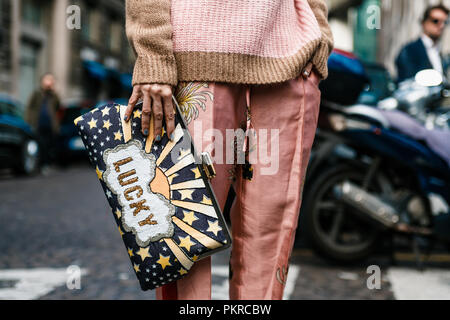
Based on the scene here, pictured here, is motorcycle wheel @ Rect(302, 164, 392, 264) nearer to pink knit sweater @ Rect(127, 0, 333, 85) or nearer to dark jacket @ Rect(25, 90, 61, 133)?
pink knit sweater @ Rect(127, 0, 333, 85)

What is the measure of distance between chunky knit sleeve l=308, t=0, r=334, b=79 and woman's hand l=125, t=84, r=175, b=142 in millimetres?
457

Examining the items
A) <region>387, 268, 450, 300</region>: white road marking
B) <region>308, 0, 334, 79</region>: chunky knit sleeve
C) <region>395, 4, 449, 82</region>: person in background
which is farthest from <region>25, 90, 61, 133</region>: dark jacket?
<region>308, 0, 334, 79</region>: chunky knit sleeve

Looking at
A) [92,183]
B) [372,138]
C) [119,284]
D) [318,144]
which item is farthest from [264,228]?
[92,183]

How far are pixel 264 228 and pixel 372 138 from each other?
1.78 m

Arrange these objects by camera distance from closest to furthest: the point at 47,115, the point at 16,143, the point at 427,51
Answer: the point at 427,51
the point at 16,143
the point at 47,115

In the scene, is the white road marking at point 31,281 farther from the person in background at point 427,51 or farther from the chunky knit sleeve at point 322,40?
the person in background at point 427,51

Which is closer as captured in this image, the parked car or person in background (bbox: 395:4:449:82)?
person in background (bbox: 395:4:449:82)

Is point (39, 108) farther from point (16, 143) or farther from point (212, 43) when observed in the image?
point (212, 43)

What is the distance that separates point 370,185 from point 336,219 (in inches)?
→ 11.1

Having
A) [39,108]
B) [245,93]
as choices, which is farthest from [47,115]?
[245,93]

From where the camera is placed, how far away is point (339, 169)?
11.0 ft

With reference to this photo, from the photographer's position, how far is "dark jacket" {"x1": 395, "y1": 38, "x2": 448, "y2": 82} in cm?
402

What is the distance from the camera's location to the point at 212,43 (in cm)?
154
